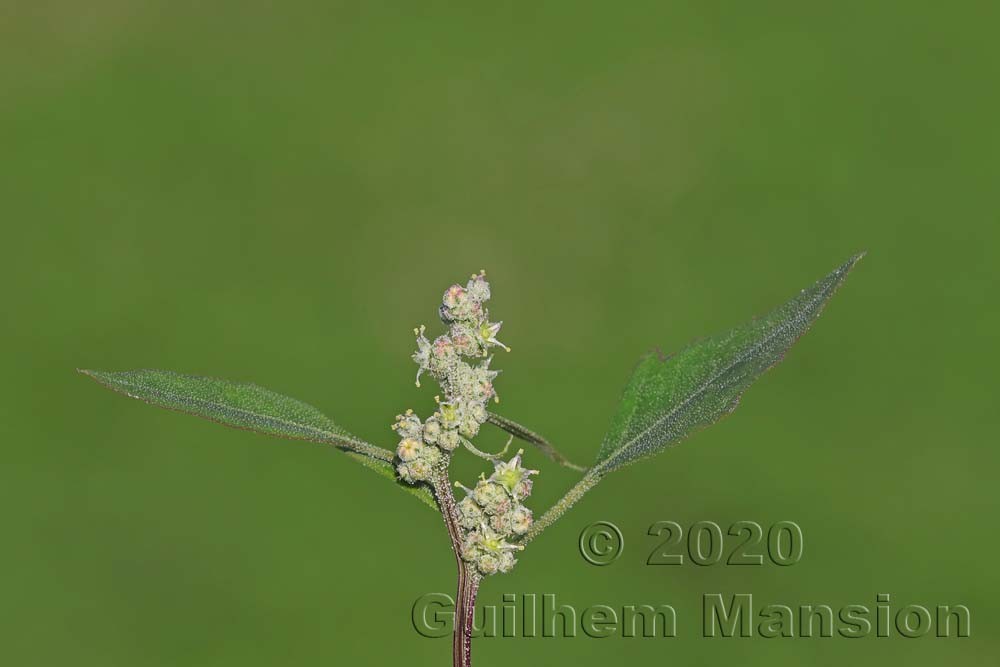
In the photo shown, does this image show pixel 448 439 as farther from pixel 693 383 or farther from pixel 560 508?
pixel 693 383

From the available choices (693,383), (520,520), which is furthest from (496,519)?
(693,383)

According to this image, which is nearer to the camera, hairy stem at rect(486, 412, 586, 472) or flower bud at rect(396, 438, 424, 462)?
flower bud at rect(396, 438, 424, 462)

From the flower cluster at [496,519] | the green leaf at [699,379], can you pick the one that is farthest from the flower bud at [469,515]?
the green leaf at [699,379]

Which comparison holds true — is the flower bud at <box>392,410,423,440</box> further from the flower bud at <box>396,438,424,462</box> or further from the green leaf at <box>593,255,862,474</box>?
the green leaf at <box>593,255,862,474</box>

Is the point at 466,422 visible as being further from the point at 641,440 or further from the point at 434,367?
the point at 641,440

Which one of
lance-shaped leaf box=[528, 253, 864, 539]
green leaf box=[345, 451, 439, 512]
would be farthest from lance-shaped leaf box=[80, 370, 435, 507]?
lance-shaped leaf box=[528, 253, 864, 539]

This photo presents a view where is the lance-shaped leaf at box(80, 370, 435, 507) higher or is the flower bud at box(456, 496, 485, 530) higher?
the lance-shaped leaf at box(80, 370, 435, 507)

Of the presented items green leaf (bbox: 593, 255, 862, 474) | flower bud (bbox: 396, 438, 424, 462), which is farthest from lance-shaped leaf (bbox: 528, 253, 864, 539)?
flower bud (bbox: 396, 438, 424, 462)

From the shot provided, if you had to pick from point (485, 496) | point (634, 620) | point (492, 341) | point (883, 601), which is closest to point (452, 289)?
point (492, 341)

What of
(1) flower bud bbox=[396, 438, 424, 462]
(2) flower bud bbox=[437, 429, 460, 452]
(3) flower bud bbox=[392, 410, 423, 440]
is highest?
(3) flower bud bbox=[392, 410, 423, 440]
